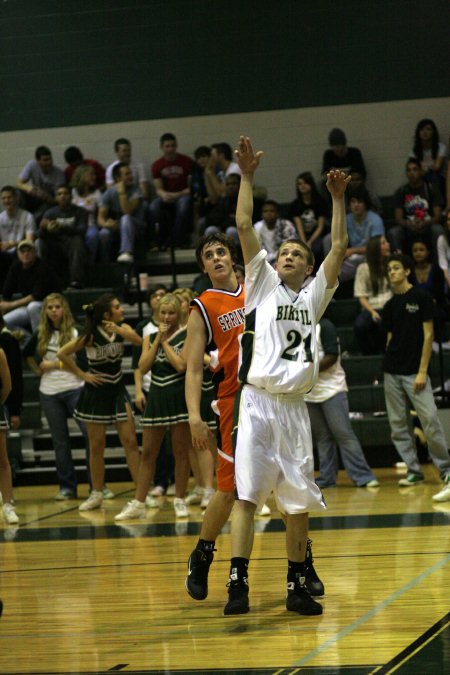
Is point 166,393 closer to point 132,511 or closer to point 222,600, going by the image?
point 132,511

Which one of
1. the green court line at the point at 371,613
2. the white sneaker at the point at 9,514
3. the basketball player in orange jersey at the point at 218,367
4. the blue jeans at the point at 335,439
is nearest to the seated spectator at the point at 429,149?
the blue jeans at the point at 335,439

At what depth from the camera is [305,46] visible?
14.7 m

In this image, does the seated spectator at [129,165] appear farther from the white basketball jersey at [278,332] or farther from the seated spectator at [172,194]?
the white basketball jersey at [278,332]

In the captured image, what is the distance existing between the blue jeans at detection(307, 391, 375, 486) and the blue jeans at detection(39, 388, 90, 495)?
2127mm

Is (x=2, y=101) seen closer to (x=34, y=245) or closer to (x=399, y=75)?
(x=34, y=245)

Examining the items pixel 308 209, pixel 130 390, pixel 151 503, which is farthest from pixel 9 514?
pixel 308 209

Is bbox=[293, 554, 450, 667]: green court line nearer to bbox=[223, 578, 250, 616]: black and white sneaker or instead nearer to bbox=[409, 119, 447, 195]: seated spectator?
bbox=[223, 578, 250, 616]: black and white sneaker

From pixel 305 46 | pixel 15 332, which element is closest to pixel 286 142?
pixel 305 46

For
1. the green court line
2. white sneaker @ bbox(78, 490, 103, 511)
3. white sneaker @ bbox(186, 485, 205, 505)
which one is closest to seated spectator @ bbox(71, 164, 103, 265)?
white sneaker @ bbox(78, 490, 103, 511)

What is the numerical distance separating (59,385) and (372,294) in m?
3.38

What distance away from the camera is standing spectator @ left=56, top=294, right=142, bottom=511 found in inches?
372

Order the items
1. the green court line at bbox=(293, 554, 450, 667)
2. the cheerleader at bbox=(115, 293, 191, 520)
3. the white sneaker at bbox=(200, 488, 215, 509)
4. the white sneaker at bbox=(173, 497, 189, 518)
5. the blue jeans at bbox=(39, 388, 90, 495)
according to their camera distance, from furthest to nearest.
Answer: the blue jeans at bbox=(39, 388, 90, 495) → the white sneaker at bbox=(200, 488, 215, 509) → the cheerleader at bbox=(115, 293, 191, 520) → the white sneaker at bbox=(173, 497, 189, 518) → the green court line at bbox=(293, 554, 450, 667)

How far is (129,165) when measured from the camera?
47.5 feet

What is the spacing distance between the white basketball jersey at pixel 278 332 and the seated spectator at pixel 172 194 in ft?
29.5
